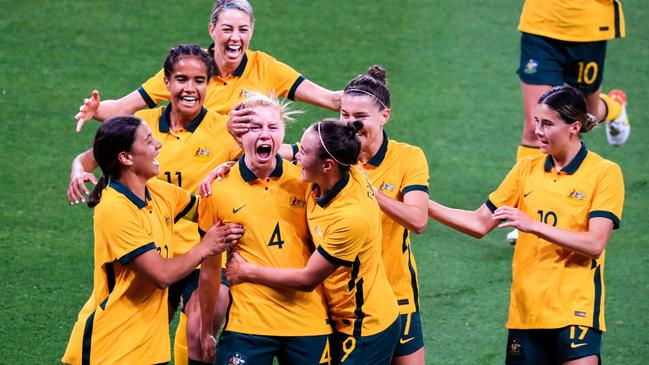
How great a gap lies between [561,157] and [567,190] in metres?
0.18

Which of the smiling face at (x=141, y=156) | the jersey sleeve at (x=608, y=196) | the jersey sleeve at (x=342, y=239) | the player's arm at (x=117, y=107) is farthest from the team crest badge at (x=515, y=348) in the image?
the player's arm at (x=117, y=107)

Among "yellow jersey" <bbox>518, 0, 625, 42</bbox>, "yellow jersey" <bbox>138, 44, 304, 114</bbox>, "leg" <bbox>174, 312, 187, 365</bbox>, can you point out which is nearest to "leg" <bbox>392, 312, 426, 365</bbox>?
"leg" <bbox>174, 312, 187, 365</bbox>

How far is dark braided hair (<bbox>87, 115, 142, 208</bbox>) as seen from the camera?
4961 millimetres

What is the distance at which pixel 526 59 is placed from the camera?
8.41 m

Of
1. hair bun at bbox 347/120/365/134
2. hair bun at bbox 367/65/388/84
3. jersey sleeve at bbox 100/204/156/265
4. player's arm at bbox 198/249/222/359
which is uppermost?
hair bun at bbox 367/65/388/84

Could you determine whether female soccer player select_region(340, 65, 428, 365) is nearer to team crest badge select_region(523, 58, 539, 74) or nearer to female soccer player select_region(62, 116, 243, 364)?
female soccer player select_region(62, 116, 243, 364)

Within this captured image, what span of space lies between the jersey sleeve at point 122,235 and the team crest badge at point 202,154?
1.08 metres

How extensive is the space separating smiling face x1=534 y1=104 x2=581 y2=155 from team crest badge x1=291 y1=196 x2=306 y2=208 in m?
1.23

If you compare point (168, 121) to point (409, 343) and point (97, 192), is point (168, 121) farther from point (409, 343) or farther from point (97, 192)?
point (409, 343)

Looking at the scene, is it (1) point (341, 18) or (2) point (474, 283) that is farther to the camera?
(1) point (341, 18)

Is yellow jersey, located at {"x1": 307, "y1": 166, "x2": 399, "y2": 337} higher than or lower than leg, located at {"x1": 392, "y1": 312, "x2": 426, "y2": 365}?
higher

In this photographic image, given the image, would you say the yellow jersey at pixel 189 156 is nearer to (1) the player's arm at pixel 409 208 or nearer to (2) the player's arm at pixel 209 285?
(2) the player's arm at pixel 209 285

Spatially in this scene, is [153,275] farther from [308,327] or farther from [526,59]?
[526,59]

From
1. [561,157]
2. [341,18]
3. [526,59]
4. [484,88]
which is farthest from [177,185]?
[341,18]
